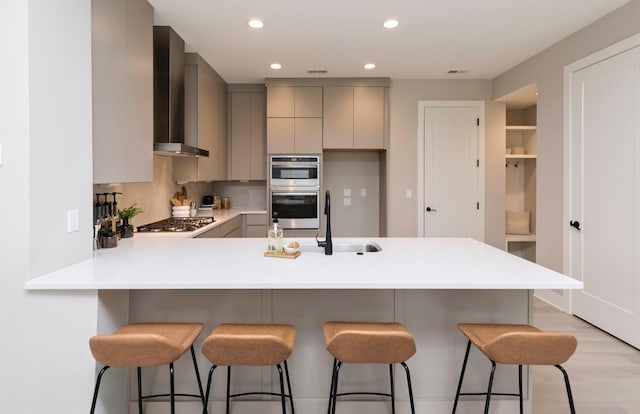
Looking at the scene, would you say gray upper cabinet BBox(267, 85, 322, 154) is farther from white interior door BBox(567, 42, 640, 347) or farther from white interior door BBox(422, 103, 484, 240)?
white interior door BBox(567, 42, 640, 347)

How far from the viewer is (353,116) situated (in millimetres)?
5258

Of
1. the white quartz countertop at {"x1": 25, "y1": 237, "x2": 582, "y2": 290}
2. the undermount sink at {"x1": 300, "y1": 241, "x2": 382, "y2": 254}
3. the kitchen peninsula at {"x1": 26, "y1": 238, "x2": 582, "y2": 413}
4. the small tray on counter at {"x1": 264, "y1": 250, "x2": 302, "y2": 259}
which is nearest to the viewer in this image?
the white quartz countertop at {"x1": 25, "y1": 237, "x2": 582, "y2": 290}

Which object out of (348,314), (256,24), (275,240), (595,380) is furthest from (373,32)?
(595,380)

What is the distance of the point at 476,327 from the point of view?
1.91m

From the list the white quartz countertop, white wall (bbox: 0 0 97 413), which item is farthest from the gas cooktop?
white wall (bbox: 0 0 97 413)

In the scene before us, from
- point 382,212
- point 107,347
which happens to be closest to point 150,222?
point 107,347

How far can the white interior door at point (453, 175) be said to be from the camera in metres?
5.37

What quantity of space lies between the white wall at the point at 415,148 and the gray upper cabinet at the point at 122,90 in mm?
3181

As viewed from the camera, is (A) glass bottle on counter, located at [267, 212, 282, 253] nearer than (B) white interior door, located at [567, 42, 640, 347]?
Yes

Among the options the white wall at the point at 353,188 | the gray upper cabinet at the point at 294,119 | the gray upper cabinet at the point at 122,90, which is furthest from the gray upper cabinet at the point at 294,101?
the gray upper cabinet at the point at 122,90

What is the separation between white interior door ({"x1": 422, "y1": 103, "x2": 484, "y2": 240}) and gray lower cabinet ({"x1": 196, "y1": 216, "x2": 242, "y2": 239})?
2.36 metres

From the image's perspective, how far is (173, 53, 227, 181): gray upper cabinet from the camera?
13.8ft

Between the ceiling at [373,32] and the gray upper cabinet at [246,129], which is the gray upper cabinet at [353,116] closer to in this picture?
the ceiling at [373,32]

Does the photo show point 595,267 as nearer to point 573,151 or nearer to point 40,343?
point 573,151
